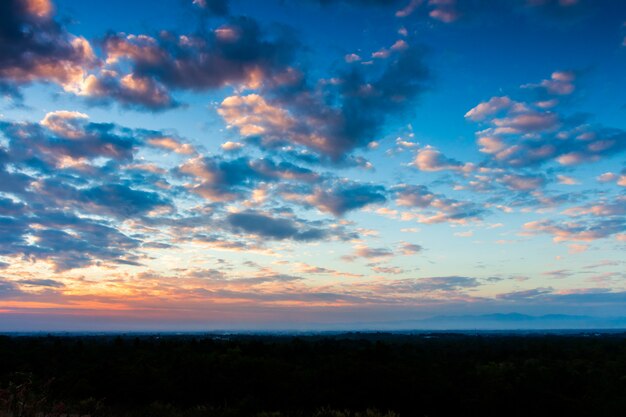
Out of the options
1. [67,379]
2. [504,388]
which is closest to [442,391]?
[504,388]

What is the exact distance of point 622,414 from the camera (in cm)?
2781

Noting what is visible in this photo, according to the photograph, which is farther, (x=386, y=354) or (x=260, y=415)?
(x=386, y=354)

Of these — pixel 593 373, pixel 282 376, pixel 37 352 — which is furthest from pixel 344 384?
pixel 37 352

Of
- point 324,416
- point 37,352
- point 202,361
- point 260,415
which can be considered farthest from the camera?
point 37,352

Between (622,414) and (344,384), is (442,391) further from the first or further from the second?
(622,414)

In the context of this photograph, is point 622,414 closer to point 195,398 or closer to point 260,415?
point 260,415

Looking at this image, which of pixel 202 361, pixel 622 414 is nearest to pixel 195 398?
pixel 202 361

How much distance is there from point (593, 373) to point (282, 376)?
33.0 metres

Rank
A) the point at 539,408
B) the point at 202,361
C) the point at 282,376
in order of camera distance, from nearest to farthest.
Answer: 1. the point at 539,408
2. the point at 282,376
3. the point at 202,361

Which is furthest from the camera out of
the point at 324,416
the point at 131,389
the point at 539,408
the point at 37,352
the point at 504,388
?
the point at 37,352

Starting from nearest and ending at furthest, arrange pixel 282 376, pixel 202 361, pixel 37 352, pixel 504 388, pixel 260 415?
pixel 260 415 → pixel 504 388 → pixel 282 376 → pixel 202 361 → pixel 37 352

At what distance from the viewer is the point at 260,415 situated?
21.3 meters

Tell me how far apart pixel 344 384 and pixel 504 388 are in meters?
10.1

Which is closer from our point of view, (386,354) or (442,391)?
(442,391)
